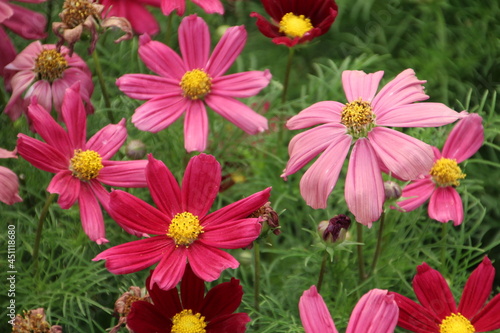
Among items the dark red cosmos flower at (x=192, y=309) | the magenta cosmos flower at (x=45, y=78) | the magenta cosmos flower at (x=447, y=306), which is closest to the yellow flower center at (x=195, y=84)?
the magenta cosmos flower at (x=45, y=78)

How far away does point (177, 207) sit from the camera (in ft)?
2.49

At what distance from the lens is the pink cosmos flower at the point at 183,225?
2.27ft

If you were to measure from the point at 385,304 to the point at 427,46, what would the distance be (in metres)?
0.75

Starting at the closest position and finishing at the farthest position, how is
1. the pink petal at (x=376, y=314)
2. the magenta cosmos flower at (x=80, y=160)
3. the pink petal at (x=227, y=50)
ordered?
the pink petal at (x=376, y=314) < the magenta cosmos flower at (x=80, y=160) < the pink petal at (x=227, y=50)

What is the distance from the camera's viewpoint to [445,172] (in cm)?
85

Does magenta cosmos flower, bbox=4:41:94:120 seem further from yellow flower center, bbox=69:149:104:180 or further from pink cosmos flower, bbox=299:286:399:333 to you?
pink cosmos flower, bbox=299:286:399:333

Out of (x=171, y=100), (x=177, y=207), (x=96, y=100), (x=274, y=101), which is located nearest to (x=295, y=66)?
(x=274, y=101)

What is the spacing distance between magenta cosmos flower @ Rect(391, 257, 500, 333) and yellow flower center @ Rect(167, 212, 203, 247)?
0.21 m

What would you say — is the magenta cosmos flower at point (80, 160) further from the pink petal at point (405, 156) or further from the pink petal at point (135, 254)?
the pink petal at point (405, 156)

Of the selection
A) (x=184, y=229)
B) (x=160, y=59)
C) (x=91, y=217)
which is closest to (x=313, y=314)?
(x=184, y=229)

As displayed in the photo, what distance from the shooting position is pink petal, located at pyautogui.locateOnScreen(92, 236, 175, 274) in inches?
26.8

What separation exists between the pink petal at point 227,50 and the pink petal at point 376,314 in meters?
0.34

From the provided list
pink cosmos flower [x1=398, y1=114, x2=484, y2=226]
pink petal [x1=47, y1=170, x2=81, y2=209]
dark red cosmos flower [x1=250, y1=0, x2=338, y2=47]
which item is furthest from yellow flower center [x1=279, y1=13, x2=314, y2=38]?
pink petal [x1=47, y1=170, x2=81, y2=209]

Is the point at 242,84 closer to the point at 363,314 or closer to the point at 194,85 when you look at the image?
the point at 194,85
